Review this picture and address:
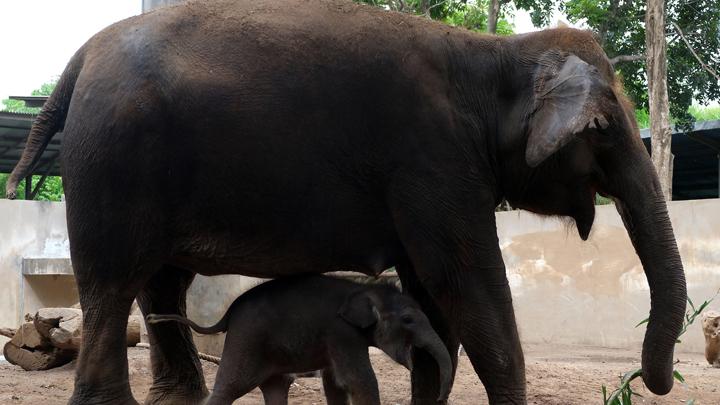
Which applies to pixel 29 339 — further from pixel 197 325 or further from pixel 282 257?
pixel 282 257

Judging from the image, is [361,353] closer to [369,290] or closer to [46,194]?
[369,290]

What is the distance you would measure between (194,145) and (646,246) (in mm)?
2127

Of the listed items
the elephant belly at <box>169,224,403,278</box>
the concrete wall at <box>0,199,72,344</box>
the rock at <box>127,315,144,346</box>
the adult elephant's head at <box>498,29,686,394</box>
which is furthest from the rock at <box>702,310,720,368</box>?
the concrete wall at <box>0,199,72,344</box>

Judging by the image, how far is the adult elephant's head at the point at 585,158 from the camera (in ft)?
14.9

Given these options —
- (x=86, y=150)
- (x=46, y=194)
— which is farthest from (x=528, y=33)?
(x=46, y=194)

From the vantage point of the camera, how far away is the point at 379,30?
4723mm

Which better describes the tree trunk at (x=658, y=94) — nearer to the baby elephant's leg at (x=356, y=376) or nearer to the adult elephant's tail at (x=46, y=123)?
the baby elephant's leg at (x=356, y=376)

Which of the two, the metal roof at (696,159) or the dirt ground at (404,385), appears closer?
the dirt ground at (404,385)

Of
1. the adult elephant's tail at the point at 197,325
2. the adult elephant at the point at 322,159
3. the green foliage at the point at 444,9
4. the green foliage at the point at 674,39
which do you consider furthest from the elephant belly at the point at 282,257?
the green foliage at the point at 674,39

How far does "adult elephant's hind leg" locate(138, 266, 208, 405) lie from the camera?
17.8 feet

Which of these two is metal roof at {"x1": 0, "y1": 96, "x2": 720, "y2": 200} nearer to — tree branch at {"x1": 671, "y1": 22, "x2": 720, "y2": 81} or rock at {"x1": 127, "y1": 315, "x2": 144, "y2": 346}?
tree branch at {"x1": 671, "y1": 22, "x2": 720, "y2": 81}

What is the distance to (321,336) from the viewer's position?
15.6 feet

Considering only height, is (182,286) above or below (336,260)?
below

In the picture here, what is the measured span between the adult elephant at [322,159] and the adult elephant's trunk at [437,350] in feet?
0.35
